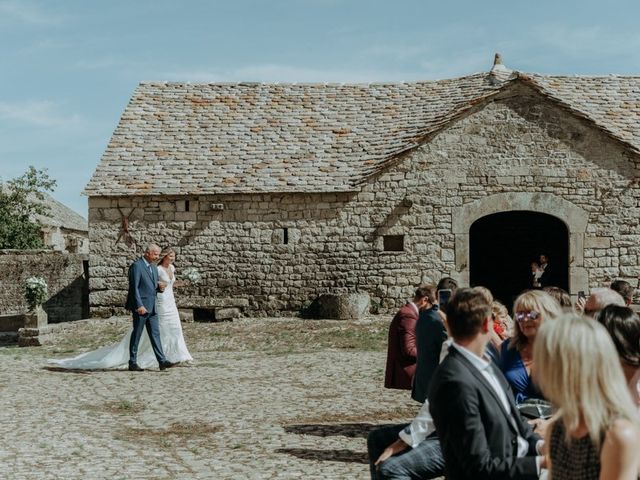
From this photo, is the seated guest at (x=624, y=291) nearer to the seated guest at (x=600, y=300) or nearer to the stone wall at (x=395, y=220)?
the seated guest at (x=600, y=300)

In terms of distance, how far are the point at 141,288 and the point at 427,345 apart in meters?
6.44

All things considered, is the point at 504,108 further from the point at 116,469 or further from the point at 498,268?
the point at 116,469

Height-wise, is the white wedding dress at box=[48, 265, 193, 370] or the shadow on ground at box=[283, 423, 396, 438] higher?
the white wedding dress at box=[48, 265, 193, 370]

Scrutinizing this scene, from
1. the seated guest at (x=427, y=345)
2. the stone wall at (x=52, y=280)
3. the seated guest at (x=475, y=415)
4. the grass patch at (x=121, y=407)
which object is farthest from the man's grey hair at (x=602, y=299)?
the stone wall at (x=52, y=280)

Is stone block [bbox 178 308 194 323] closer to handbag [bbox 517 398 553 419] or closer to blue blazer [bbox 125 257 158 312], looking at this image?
blue blazer [bbox 125 257 158 312]

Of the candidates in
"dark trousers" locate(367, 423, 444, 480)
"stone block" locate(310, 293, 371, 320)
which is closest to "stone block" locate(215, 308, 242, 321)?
"stone block" locate(310, 293, 371, 320)

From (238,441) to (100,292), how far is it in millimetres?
11448

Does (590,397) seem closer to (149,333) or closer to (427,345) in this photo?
(427,345)

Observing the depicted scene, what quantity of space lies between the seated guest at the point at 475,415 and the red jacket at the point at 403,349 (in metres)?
3.00

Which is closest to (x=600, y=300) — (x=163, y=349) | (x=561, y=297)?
(x=561, y=297)

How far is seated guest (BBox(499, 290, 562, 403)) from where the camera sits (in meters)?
4.32

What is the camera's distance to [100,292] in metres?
17.6

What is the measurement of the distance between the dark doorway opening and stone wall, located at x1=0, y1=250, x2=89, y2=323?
9778 mm

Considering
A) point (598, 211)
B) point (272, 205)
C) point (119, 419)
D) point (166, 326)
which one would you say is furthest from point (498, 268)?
point (119, 419)
